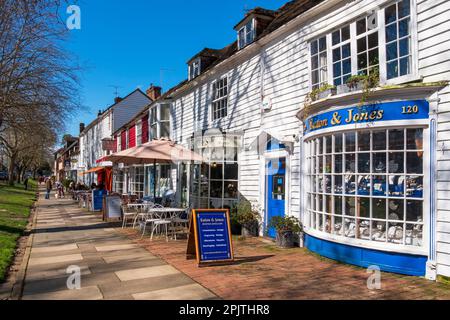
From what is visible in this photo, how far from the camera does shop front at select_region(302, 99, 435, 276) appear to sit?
6648mm

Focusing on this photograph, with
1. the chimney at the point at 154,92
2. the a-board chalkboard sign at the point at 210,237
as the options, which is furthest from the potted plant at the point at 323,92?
Answer: the chimney at the point at 154,92

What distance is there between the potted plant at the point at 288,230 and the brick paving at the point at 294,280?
0.56 m

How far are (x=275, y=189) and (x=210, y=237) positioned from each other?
3.55 m

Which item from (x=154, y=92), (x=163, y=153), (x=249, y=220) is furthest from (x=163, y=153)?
(x=154, y=92)

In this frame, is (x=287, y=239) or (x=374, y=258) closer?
(x=374, y=258)

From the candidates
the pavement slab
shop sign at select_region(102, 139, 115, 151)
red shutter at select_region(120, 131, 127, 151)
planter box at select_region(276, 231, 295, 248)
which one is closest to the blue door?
planter box at select_region(276, 231, 295, 248)

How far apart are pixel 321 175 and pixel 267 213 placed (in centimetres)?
304

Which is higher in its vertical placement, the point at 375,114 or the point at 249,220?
the point at 375,114

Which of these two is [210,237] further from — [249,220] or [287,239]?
[249,220]

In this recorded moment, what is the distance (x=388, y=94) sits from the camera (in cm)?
700

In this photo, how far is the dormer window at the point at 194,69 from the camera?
680 inches

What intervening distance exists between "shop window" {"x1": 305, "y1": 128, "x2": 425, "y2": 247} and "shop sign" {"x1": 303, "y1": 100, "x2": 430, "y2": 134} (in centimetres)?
25
